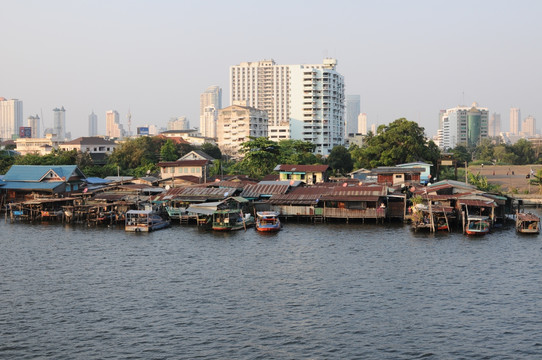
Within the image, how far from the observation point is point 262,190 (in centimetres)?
5459

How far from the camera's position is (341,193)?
51.0m

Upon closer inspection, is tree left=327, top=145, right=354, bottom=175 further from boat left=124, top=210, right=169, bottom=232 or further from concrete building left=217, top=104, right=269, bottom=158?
concrete building left=217, top=104, right=269, bottom=158

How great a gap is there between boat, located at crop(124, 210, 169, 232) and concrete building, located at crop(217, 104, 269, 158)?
91.0 meters

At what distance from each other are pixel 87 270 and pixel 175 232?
44.1 feet

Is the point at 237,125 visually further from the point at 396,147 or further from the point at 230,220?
the point at 230,220

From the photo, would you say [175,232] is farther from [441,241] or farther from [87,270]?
[441,241]

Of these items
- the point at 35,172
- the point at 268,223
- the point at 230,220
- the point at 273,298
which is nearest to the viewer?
the point at 273,298

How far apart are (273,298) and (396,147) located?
48.5 meters

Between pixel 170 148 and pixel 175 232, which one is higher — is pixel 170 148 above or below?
above

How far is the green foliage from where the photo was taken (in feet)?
238

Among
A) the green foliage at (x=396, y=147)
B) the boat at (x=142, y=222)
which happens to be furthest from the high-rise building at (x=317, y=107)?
the boat at (x=142, y=222)

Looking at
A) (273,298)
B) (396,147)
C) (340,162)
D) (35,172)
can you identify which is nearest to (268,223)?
(273,298)

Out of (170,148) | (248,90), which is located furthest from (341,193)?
(248,90)

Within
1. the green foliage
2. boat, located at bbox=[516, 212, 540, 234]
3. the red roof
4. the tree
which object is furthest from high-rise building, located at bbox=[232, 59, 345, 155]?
boat, located at bbox=[516, 212, 540, 234]
